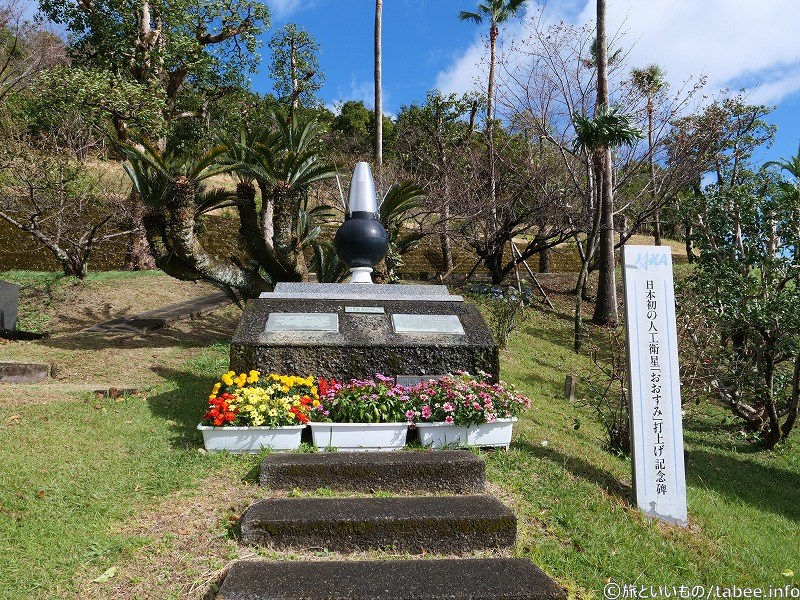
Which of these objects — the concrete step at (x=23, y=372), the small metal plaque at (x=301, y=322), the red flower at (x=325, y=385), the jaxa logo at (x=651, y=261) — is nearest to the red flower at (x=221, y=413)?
the red flower at (x=325, y=385)

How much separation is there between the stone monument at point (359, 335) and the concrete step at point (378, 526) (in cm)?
184

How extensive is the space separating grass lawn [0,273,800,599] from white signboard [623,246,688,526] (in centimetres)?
21

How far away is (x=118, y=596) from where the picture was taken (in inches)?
112

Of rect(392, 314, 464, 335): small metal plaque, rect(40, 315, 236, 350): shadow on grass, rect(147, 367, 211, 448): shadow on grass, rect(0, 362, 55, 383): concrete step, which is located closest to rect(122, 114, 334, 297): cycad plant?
rect(40, 315, 236, 350): shadow on grass

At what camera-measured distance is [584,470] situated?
470 centimetres

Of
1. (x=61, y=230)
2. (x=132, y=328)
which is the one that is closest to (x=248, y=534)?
(x=132, y=328)

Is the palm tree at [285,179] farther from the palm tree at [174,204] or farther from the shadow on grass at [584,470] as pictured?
the shadow on grass at [584,470]

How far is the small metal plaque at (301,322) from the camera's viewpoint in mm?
5418

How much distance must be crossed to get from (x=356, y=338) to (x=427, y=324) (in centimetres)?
73

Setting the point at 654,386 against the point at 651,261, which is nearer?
the point at 654,386

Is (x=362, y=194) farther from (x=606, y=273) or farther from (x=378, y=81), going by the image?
(x=378, y=81)

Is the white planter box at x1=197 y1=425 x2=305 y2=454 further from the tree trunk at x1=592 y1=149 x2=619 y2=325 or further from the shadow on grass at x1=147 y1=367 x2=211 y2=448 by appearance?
the tree trunk at x1=592 y1=149 x2=619 y2=325

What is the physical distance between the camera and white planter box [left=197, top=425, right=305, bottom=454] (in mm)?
4539

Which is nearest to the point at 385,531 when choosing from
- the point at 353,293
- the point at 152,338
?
the point at 353,293
